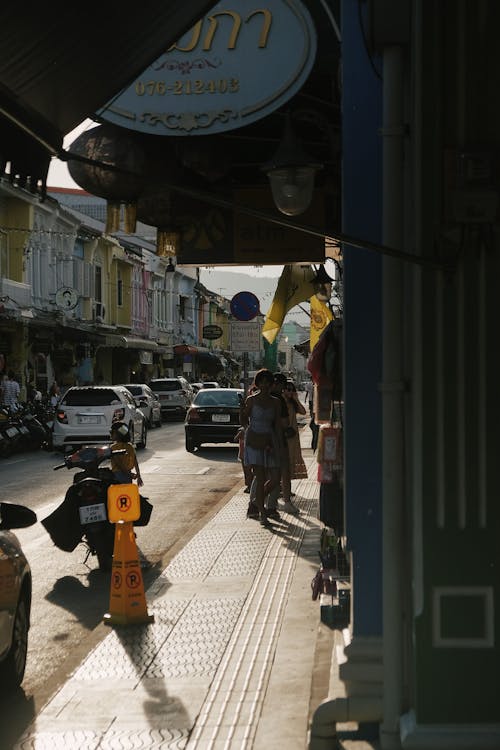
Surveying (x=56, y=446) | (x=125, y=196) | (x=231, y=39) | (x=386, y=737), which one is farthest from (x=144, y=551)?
(x=56, y=446)

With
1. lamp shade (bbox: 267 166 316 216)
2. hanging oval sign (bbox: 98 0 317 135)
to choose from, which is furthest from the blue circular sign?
lamp shade (bbox: 267 166 316 216)

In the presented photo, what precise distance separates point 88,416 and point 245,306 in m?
8.87

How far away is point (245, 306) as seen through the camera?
696 inches

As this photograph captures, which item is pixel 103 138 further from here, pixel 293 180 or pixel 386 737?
pixel 386 737

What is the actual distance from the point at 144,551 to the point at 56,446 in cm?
1414

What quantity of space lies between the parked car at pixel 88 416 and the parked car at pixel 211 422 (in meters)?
1.35

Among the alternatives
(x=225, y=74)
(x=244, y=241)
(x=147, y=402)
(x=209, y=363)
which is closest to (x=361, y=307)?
(x=225, y=74)

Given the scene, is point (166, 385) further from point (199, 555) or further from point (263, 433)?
point (199, 555)

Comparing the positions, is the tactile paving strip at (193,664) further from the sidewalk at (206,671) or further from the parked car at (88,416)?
the parked car at (88,416)

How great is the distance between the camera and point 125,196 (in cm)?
764

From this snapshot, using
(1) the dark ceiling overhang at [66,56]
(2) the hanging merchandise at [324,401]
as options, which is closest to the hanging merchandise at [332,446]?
(2) the hanging merchandise at [324,401]

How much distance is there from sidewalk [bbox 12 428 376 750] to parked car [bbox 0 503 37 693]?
1.07ft

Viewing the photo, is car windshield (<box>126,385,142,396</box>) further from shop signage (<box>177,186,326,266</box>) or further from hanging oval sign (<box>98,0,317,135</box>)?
hanging oval sign (<box>98,0,317,135</box>)

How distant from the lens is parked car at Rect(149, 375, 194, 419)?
4391cm
